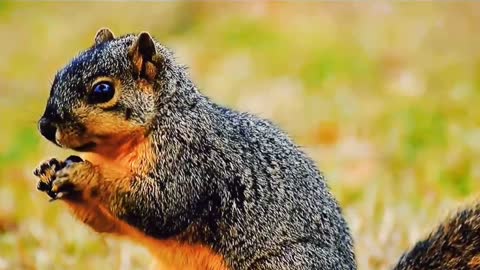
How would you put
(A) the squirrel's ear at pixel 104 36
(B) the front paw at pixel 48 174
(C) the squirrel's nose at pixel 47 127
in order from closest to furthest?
1. (C) the squirrel's nose at pixel 47 127
2. (B) the front paw at pixel 48 174
3. (A) the squirrel's ear at pixel 104 36

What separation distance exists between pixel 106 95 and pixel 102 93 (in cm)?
1

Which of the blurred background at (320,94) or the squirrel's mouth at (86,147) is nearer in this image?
the squirrel's mouth at (86,147)

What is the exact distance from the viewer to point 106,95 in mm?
2662

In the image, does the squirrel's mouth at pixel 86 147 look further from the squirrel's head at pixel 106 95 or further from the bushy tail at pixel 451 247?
the bushy tail at pixel 451 247

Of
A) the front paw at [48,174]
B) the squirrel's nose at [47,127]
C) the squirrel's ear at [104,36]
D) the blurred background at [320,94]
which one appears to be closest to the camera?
the squirrel's nose at [47,127]

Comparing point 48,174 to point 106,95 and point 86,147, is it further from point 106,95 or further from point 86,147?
point 106,95

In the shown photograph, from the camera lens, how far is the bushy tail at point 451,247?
9.14 ft

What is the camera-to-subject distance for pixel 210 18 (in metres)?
8.86

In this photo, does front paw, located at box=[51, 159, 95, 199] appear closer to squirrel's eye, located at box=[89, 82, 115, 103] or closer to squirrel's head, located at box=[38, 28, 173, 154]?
squirrel's head, located at box=[38, 28, 173, 154]

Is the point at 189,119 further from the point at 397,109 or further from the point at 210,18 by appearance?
the point at 210,18

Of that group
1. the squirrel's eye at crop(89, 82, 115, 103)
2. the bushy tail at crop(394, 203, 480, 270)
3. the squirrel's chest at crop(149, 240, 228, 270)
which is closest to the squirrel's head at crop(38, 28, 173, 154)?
the squirrel's eye at crop(89, 82, 115, 103)

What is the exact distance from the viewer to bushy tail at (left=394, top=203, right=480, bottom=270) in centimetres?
279

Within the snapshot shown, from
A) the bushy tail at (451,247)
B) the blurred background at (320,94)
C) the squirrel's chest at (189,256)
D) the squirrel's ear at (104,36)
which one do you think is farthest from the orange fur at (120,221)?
the blurred background at (320,94)

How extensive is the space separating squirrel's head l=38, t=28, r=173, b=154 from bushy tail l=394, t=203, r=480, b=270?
0.78 meters
